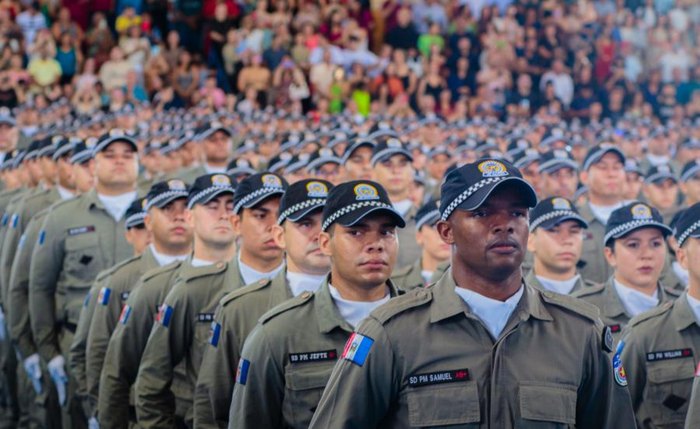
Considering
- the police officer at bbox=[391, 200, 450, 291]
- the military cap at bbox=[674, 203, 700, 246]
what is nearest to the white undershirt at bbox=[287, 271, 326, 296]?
the military cap at bbox=[674, 203, 700, 246]

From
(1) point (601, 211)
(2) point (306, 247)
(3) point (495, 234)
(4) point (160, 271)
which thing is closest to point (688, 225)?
(2) point (306, 247)

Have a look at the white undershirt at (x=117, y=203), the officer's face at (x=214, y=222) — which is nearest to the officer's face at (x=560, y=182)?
the white undershirt at (x=117, y=203)

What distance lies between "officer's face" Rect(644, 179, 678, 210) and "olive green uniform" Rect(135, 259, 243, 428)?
6.53m

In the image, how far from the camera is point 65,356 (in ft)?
31.0

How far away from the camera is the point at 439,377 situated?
13.1 feet

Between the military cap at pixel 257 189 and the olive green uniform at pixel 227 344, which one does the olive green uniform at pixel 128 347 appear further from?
the olive green uniform at pixel 227 344

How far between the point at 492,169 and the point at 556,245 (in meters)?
3.61

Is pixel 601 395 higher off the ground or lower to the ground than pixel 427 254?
higher

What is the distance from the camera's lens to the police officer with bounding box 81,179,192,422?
775cm

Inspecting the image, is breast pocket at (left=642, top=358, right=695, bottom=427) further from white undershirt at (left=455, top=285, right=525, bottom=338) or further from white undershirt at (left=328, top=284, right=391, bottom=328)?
white undershirt at (left=455, top=285, right=525, bottom=338)

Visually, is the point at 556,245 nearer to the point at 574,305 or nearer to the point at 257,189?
the point at 257,189

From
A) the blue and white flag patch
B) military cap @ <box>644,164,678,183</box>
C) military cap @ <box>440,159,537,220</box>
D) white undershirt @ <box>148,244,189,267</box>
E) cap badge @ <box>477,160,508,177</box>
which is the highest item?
cap badge @ <box>477,160,508,177</box>

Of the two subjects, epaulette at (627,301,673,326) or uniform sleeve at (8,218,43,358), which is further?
uniform sleeve at (8,218,43,358)

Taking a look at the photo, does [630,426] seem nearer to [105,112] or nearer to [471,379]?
[471,379]
